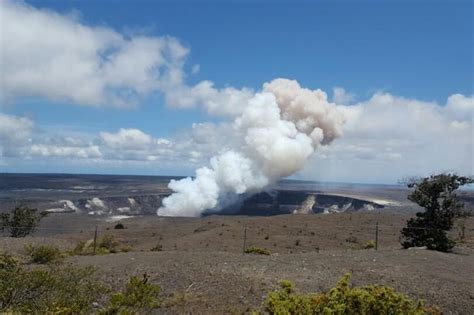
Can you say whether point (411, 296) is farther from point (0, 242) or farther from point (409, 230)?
point (0, 242)

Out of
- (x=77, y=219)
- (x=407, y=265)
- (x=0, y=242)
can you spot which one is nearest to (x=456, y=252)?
(x=407, y=265)

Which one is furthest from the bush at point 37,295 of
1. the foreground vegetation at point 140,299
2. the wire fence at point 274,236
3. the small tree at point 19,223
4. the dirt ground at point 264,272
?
the small tree at point 19,223

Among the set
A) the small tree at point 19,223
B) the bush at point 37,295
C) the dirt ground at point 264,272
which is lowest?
the small tree at point 19,223

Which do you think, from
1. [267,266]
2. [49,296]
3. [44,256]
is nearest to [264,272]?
[267,266]

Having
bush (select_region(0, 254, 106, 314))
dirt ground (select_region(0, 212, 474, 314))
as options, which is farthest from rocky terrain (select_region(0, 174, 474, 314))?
bush (select_region(0, 254, 106, 314))

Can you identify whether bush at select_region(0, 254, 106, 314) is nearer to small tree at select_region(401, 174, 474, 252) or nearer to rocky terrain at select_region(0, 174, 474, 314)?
rocky terrain at select_region(0, 174, 474, 314)

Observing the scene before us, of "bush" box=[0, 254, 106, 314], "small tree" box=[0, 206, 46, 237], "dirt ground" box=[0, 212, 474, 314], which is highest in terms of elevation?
"bush" box=[0, 254, 106, 314]

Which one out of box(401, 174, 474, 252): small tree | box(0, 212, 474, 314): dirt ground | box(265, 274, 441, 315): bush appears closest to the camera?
box(265, 274, 441, 315): bush

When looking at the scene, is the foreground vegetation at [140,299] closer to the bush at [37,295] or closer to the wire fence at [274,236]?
the bush at [37,295]
